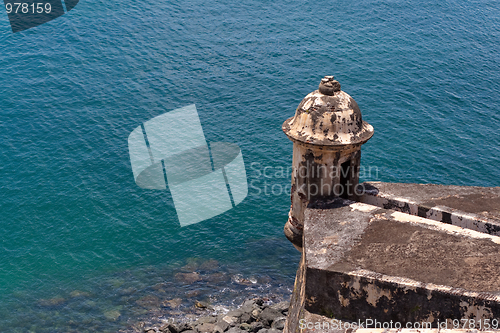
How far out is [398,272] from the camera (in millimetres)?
12422

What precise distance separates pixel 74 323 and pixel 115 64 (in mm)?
36727

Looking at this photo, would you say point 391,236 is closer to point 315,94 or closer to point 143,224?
point 315,94

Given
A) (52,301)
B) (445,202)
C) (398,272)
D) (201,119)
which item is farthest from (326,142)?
(201,119)

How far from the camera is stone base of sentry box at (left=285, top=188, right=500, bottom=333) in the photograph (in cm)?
1160

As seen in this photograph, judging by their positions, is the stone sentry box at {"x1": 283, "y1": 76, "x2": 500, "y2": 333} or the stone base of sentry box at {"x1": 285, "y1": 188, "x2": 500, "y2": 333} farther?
the stone sentry box at {"x1": 283, "y1": 76, "x2": 500, "y2": 333}

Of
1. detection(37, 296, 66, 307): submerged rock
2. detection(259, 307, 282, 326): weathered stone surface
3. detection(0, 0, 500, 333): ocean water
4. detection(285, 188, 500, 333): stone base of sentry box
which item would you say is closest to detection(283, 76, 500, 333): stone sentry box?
detection(285, 188, 500, 333): stone base of sentry box

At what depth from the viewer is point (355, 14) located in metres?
70.2

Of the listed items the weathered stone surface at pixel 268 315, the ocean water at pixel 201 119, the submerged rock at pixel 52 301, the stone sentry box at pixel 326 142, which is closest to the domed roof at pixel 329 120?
the stone sentry box at pixel 326 142

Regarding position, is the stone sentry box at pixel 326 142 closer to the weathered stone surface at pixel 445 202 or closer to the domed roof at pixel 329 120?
the domed roof at pixel 329 120

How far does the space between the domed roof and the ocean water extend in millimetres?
17855

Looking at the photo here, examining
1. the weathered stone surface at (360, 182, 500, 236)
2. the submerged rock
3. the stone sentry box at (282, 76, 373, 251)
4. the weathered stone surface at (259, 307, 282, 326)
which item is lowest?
the submerged rock

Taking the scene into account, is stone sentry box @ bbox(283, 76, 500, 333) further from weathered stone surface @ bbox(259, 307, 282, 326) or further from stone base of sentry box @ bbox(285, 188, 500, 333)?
weathered stone surface @ bbox(259, 307, 282, 326)

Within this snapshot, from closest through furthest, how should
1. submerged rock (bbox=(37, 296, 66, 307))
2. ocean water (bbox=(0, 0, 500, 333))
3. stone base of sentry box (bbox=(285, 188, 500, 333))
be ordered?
stone base of sentry box (bbox=(285, 188, 500, 333))
submerged rock (bbox=(37, 296, 66, 307))
ocean water (bbox=(0, 0, 500, 333))

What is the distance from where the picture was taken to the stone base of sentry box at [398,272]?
1160 cm
